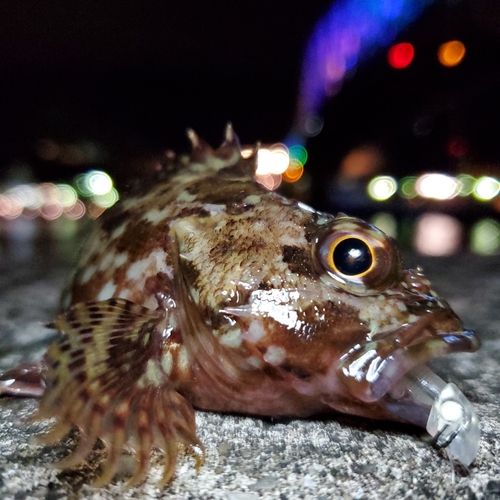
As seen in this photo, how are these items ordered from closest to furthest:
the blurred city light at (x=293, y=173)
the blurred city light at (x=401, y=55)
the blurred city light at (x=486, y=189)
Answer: the blurred city light at (x=486, y=189), the blurred city light at (x=401, y=55), the blurred city light at (x=293, y=173)

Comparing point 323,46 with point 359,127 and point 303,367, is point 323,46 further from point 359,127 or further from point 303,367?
point 303,367

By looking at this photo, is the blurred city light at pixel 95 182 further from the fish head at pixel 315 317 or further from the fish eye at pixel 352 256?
the fish eye at pixel 352 256

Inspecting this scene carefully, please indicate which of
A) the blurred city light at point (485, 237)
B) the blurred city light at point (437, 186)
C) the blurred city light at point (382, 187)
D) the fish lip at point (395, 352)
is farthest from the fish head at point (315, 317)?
the blurred city light at point (382, 187)

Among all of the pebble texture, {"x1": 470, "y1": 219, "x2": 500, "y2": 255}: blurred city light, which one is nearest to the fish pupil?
the pebble texture

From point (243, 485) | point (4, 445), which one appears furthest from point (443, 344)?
point (4, 445)

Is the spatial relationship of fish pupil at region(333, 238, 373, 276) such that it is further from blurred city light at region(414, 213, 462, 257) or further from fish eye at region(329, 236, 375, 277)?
blurred city light at region(414, 213, 462, 257)
